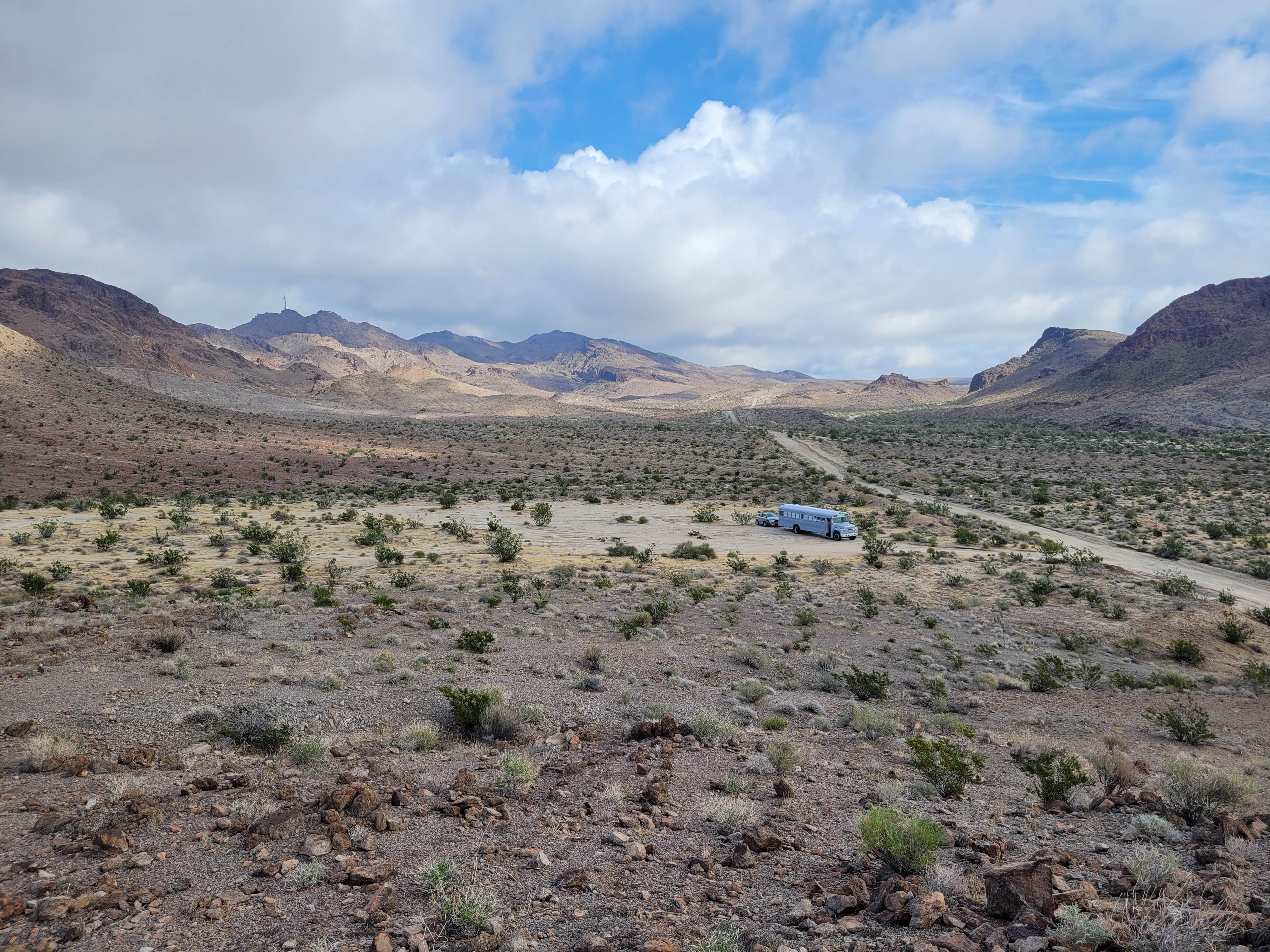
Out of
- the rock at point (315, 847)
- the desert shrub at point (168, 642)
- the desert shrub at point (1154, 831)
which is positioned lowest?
the desert shrub at point (168, 642)

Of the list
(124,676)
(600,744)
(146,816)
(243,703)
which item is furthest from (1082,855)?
(124,676)

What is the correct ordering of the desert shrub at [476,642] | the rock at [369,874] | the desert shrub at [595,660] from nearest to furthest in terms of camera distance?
1. the rock at [369,874]
2. the desert shrub at [595,660]
3. the desert shrub at [476,642]

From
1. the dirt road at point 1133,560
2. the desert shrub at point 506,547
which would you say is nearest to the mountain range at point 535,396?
the dirt road at point 1133,560

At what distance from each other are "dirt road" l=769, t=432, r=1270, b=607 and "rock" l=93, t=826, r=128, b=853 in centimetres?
3021

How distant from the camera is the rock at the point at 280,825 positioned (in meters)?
6.11

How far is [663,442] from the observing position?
83312 millimetres

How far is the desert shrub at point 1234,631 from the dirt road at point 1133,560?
4.81 meters

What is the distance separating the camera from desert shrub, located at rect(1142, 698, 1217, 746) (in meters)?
10.4

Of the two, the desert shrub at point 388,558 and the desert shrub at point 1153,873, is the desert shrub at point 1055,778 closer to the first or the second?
the desert shrub at point 1153,873

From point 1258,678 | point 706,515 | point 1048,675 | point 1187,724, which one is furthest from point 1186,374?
point 1187,724

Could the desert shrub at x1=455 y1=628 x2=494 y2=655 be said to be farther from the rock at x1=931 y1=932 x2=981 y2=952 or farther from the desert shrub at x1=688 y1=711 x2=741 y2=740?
the rock at x1=931 y1=932 x2=981 y2=952

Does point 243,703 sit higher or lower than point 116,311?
lower

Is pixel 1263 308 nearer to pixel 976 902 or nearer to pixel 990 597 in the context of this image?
pixel 990 597

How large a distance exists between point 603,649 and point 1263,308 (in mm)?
178021
